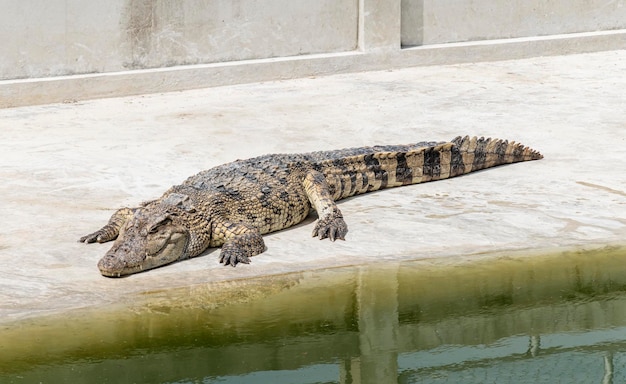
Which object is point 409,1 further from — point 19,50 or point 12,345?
point 12,345

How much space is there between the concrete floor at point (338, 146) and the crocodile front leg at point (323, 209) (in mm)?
112

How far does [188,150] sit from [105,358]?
12.5 ft

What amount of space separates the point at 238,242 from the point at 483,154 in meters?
2.53

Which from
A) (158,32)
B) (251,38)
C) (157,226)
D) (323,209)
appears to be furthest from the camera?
(251,38)

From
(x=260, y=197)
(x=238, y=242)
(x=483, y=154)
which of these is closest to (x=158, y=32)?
(x=483, y=154)

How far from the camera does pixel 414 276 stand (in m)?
6.75

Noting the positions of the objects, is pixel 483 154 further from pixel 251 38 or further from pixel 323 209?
pixel 251 38

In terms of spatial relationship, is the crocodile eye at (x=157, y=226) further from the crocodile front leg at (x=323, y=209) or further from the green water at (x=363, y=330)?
the crocodile front leg at (x=323, y=209)

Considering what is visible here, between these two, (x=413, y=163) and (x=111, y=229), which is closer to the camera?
(x=111, y=229)

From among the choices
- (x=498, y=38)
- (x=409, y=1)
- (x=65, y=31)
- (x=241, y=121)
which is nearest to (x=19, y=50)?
(x=65, y=31)

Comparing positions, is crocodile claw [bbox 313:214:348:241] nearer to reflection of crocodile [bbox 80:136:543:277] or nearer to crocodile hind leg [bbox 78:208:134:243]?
reflection of crocodile [bbox 80:136:543:277]

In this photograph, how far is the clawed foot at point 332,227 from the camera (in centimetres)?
725

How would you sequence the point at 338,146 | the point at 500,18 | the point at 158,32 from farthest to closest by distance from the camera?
1. the point at 500,18
2. the point at 158,32
3. the point at 338,146

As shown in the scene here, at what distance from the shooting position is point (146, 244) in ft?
22.1
